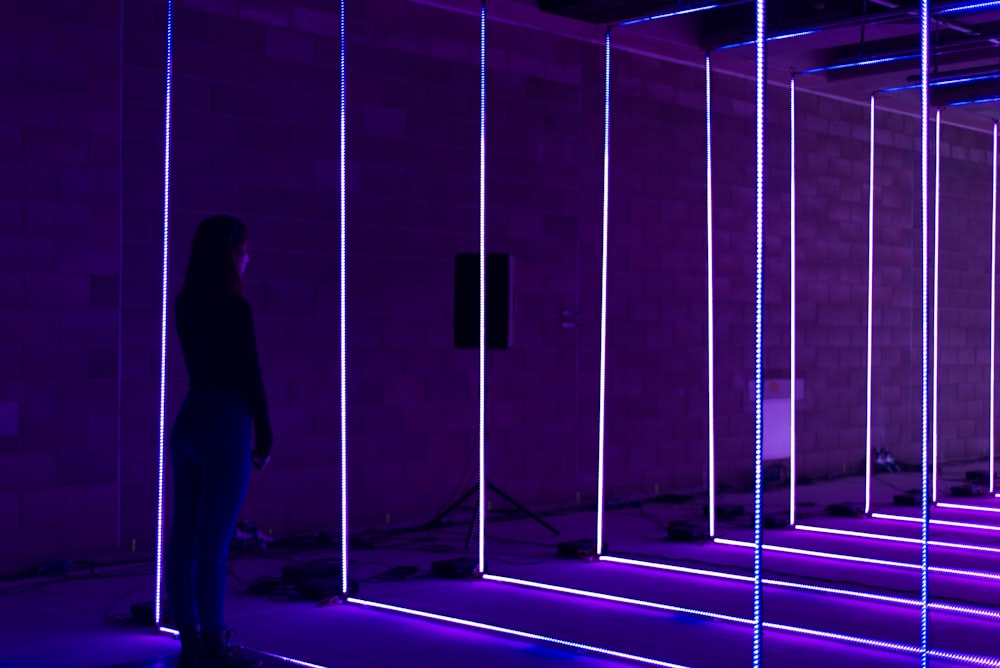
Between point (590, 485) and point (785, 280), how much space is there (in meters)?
2.65

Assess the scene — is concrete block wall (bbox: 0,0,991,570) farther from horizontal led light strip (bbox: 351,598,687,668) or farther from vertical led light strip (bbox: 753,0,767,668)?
vertical led light strip (bbox: 753,0,767,668)

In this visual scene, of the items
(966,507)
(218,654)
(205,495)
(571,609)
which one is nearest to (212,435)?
(205,495)

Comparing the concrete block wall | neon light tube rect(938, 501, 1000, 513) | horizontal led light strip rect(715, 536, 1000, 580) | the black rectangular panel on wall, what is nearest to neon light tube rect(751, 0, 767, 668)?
horizontal led light strip rect(715, 536, 1000, 580)

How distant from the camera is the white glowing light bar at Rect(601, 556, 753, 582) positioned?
548 cm

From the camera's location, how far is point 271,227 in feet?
21.3

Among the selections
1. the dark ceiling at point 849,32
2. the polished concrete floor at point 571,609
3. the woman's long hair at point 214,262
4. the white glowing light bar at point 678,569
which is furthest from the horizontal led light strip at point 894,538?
the woman's long hair at point 214,262

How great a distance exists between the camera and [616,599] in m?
4.91

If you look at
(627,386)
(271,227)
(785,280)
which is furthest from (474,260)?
(785,280)

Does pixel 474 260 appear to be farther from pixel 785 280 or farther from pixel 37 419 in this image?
pixel 785 280

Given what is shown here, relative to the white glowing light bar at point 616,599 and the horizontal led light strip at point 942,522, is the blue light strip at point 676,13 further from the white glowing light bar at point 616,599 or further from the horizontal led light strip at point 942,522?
the horizontal led light strip at point 942,522

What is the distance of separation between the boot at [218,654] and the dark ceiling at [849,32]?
3.45 meters

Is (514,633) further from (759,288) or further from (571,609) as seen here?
(759,288)

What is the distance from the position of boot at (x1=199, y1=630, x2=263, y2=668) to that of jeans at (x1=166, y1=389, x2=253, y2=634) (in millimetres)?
23

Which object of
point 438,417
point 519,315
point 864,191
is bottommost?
point 438,417
